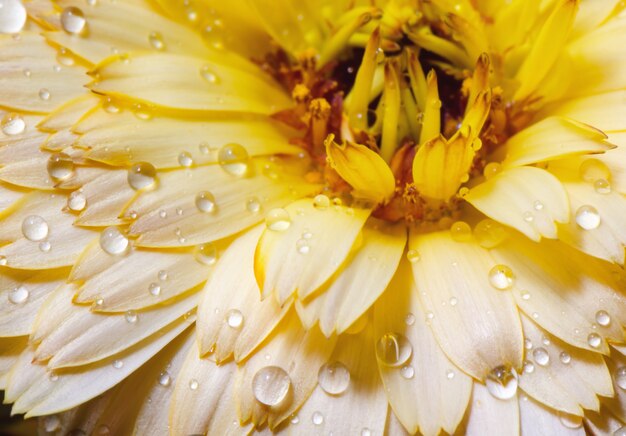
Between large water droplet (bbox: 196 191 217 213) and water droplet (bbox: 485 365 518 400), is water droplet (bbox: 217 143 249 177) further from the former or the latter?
water droplet (bbox: 485 365 518 400)

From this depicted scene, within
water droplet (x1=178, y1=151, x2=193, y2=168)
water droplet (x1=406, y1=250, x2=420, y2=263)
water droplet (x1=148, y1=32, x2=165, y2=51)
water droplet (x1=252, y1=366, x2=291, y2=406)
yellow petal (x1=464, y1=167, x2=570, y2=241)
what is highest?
yellow petal (x1=464, y1=167, x2=570, y2=241)

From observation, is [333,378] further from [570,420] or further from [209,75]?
[209,75]

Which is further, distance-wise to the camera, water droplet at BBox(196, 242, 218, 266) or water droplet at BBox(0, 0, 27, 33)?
water droplet at BBox(0, 0, 27, 33)

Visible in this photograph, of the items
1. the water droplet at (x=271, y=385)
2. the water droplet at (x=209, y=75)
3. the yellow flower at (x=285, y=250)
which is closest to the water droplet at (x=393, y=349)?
the yellow flower at (x=285, y=250)

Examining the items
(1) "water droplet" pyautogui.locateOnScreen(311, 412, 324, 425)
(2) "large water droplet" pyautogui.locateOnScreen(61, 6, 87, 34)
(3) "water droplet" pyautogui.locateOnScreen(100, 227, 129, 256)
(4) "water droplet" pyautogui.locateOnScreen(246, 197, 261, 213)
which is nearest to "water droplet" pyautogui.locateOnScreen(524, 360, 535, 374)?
(1) "water droplet" pyautogui.locateOnScreen(311, 412, 324, 425)

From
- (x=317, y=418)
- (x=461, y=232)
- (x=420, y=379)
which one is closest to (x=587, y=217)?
(x=461, y=232)

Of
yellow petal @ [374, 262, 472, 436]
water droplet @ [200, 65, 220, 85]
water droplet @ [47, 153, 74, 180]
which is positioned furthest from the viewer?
water droplet @ [200, 65, 220, 85]
